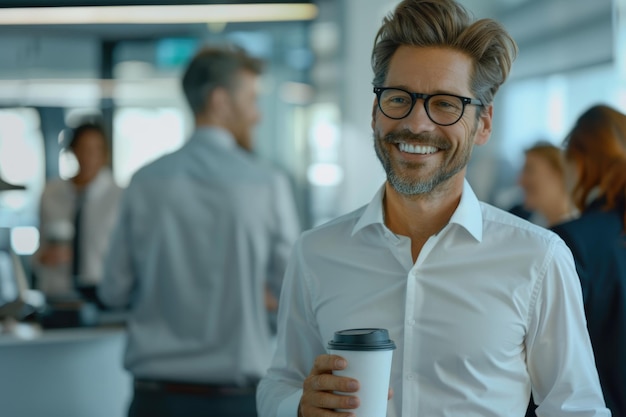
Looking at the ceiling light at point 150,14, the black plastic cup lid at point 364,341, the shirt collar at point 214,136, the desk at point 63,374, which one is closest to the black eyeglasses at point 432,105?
the black plastic cup lid at point 364,341

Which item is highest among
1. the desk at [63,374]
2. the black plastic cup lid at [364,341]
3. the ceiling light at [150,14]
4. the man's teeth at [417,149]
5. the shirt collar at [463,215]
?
the ceiling light at [150,14]

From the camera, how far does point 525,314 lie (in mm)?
1651

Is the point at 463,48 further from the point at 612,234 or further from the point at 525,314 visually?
the point at 612,234

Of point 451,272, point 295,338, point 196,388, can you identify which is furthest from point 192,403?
point 451,272

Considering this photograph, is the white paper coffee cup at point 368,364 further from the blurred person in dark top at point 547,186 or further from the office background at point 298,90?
the office background at point 298,90

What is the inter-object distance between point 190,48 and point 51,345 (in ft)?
10.1

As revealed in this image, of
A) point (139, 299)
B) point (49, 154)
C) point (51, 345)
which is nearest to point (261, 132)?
point (49, 154)

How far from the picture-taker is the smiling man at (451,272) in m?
1.64

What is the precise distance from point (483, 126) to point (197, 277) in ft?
5.19

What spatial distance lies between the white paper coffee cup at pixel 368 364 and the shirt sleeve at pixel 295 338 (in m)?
0.36

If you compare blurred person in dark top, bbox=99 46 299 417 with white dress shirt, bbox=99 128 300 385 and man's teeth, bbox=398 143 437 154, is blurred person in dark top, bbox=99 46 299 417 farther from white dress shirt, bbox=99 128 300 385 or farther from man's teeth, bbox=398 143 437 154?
man's teeth, bbox=398 143 437 154

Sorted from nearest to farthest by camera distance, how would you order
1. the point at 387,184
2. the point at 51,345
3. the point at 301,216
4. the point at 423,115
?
1. the point at 423,115
2. the point at 387,184
3. the point at 51,345
4. the point at 301,216

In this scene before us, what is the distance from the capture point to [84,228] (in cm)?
548

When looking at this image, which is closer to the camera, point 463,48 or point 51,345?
point 463,48
